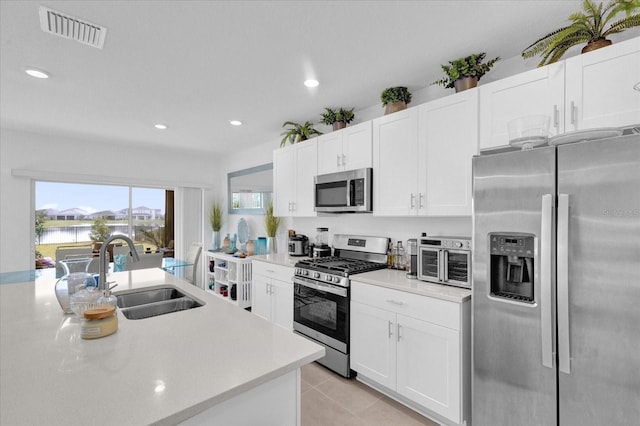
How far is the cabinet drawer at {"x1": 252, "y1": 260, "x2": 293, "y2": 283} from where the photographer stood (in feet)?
10.6

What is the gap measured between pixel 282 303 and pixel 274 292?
0.58 feet

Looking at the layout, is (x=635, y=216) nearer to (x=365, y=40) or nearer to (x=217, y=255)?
(x=365, y=40)

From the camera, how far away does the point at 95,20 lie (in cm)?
181

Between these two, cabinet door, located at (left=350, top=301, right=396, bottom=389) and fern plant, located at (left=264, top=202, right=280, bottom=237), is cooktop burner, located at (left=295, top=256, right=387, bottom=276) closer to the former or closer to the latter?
cabinet door, located at (left=350, top=301, right=396, bottom=389)

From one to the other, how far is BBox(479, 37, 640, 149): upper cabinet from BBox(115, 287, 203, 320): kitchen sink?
2175 mm

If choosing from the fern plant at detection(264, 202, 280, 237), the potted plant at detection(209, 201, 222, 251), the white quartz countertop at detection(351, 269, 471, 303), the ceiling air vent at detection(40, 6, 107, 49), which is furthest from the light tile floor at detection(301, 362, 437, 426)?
the potted plant at detection(209, 201, 222, 251)

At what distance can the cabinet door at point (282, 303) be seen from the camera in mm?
3201

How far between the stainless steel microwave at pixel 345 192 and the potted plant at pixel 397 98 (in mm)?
569

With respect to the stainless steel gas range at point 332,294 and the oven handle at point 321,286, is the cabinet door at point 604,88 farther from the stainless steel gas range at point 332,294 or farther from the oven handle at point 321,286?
the oven handle at point 321,286

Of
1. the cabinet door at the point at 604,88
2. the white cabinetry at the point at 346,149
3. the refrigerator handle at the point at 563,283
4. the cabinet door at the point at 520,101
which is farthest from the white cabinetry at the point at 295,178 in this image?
the refrigerator handle at the point at 563,283

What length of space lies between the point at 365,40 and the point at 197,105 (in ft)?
6.44

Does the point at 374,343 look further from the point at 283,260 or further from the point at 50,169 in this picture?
the point at 50,169

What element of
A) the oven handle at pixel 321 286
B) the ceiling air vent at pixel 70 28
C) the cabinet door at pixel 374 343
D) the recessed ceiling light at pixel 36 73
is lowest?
the cabinet door at pixel 374 343

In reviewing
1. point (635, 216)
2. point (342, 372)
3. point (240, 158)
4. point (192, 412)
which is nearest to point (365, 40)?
point (635, 216)
